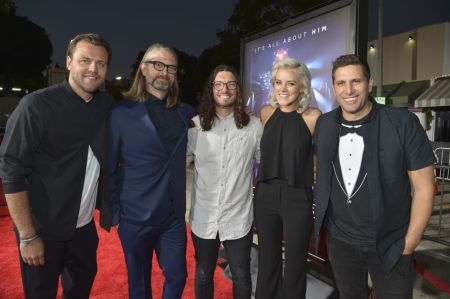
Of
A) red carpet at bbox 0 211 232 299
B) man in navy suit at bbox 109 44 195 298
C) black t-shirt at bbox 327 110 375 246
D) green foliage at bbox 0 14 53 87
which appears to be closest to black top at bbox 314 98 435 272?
black t-shirt at bbox 327 110 375 246

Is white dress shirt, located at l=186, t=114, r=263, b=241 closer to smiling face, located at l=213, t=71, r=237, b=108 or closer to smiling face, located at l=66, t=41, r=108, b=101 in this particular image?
smiling face, located at l=213, t=71, r=237, b=108

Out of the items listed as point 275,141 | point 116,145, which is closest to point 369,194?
point 275,141

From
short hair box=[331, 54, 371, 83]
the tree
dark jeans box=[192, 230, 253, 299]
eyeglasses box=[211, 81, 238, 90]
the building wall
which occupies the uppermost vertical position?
the tree

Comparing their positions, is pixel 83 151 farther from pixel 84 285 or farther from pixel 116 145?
pixel 84 285

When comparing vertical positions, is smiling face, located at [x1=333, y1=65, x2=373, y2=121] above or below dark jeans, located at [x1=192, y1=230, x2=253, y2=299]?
above

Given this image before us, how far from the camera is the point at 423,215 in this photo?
6.81ft

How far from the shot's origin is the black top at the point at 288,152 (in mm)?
2678

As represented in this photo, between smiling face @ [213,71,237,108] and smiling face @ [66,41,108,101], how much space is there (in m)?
0.88

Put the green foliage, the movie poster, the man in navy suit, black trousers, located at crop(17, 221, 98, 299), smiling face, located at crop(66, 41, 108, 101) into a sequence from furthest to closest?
the green foliage
the movie poster
the man in navy suit
smiling face, located at crop(66, 41, 108, 101)
black trousers, located at crop(17, 221, 98, 299)

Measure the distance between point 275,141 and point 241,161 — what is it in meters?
0.31

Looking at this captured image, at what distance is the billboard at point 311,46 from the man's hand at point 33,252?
3.00 m

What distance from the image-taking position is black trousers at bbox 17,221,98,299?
90.5 inches

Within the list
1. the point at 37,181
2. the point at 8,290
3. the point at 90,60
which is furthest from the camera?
the point at 8,290

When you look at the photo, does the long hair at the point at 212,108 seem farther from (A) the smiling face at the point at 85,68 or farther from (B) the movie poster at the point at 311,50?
(B) the movie poster at the point at 311,50
